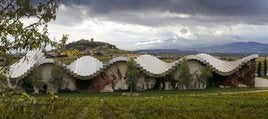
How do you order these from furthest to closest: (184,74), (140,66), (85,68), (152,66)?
(152,66), (85,68), (140,66), (184,74)

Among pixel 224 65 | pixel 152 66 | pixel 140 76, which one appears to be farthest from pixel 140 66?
pixel 224 65

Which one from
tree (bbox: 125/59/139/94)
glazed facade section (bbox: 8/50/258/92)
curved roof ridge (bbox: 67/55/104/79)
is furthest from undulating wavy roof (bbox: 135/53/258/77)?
curved roof ridge (bbox: 67/55/104/79)

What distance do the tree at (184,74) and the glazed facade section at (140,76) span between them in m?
1.57

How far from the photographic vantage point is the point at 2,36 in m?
13.4

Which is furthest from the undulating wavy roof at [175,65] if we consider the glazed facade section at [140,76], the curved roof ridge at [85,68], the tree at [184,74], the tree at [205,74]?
the curved roof ridge at [85,68]

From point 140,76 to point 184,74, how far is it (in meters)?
8.15

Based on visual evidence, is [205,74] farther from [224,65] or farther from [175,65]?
[224,65]

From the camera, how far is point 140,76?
8619 cm

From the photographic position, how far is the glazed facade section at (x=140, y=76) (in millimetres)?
83688

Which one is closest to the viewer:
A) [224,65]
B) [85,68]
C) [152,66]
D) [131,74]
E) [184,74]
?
[131,74]

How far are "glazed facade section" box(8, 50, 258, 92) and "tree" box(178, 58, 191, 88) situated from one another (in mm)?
1573

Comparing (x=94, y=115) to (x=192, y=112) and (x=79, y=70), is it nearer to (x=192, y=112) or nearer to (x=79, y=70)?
(x=192, y=112)

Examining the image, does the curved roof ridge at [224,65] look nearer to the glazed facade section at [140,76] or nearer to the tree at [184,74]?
the glazed facade section at [140,76]

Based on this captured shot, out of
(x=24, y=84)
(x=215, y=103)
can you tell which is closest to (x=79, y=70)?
(x=24, y=84)
